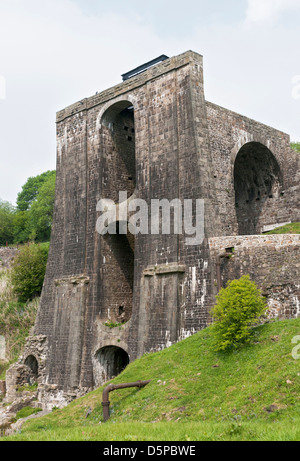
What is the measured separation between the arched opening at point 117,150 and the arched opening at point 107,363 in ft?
22.4

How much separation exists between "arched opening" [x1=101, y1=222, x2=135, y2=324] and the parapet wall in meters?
6.64

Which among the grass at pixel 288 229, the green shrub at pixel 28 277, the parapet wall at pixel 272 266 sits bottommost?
the parapet wall at pixel 272 266

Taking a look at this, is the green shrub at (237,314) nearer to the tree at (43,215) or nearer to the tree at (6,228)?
the tree at (43,215)

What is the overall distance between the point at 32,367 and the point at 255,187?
47.3 feet

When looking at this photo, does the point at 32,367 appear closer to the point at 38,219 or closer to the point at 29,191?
the point at 38,219

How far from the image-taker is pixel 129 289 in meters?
22.6

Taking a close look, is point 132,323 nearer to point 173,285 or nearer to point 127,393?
point 173,285

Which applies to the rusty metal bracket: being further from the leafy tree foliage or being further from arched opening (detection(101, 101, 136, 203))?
the leafy tree foliage

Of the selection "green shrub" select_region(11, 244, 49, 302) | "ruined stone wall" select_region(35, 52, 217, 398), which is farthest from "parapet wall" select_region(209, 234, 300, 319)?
"green shrub" select_region(11, 244, 49, 302)

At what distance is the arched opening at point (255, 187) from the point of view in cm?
2386

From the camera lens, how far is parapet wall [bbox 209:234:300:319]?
14656 mm

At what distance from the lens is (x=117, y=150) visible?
76.3 feet

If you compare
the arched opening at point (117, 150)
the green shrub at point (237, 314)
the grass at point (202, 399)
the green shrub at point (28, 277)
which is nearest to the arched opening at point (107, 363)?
the grass at point (202, 399)

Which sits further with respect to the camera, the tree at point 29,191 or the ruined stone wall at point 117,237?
the tree at point 29,191
